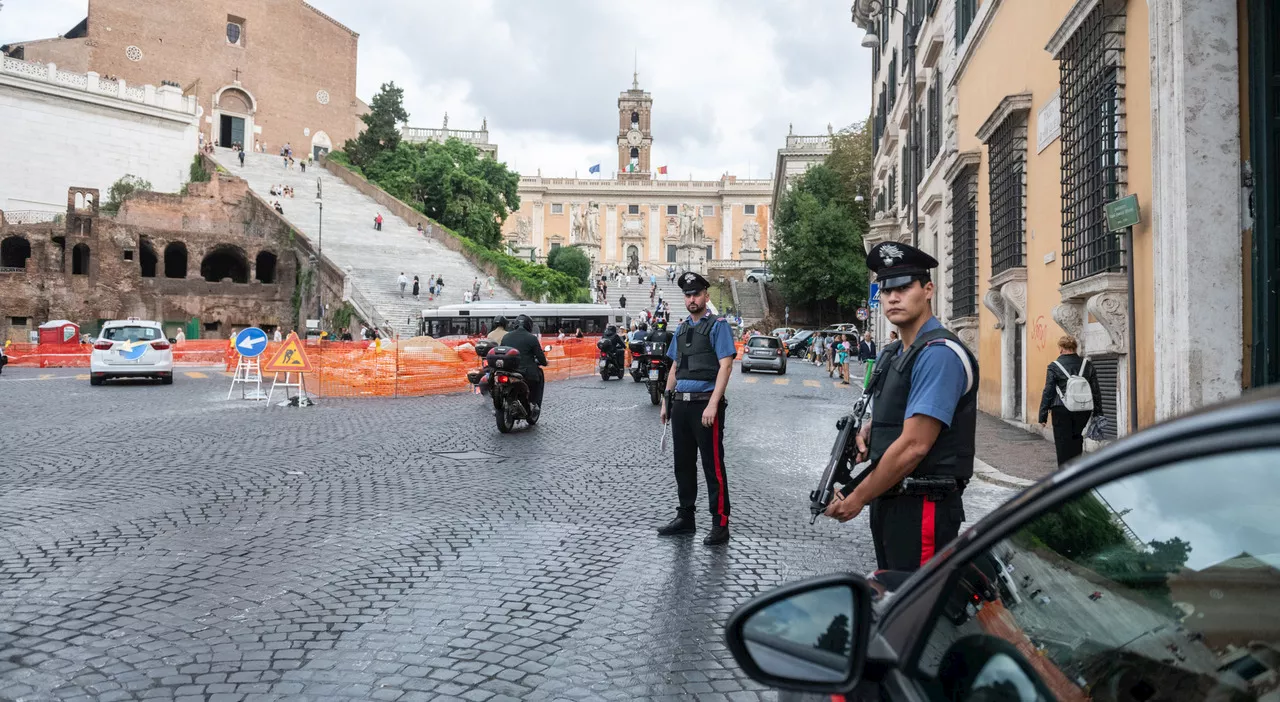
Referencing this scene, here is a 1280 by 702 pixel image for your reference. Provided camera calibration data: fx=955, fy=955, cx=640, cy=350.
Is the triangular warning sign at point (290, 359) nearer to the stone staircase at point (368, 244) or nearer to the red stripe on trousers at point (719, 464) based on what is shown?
the red stripe on trousers at point (719, 464)

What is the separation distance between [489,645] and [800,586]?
106 inches

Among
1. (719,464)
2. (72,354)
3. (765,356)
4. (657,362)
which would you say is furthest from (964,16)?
(72,354)

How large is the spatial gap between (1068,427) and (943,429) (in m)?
5.41

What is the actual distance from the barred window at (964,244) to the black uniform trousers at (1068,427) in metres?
8.85

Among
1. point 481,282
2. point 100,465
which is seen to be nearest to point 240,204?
point 481,282

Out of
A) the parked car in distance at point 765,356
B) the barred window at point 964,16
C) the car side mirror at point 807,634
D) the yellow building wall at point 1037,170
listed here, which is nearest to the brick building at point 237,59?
the parked car in distance at point 765,356

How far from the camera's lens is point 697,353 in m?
6.30

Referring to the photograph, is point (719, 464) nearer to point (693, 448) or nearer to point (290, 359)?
point (693, 448)

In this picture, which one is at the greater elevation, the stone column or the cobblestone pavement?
the stone column

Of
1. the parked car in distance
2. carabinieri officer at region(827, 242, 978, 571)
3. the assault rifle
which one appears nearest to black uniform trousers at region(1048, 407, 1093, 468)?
the assault rifle

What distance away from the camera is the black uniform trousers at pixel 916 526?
120 inches

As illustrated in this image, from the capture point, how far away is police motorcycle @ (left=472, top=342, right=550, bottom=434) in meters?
12.1

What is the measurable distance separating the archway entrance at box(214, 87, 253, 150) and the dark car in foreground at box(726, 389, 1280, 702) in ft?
236

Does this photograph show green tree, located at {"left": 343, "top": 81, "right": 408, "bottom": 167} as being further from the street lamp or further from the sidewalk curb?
the sidewalk curb
